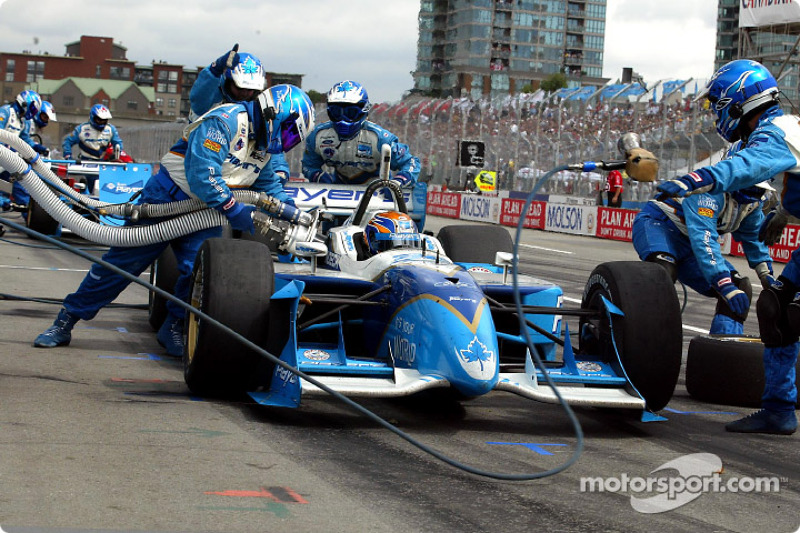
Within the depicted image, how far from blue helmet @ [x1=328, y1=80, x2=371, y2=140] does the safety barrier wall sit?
471 inches

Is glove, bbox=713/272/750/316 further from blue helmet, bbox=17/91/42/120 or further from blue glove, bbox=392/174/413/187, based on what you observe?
blue helmet, bbox=17/91/42/120

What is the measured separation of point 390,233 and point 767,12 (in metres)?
32.7

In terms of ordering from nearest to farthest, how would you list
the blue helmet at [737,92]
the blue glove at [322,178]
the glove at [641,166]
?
the glove at [641,166] → the blue helmet at [737,92] → the blue glove at [322,178]

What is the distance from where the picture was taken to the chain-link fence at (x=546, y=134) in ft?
99.6

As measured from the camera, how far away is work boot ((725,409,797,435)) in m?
6.19

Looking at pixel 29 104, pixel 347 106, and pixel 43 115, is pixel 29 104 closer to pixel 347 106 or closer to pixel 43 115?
pixel 43 115

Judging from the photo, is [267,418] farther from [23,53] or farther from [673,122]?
[23,53]

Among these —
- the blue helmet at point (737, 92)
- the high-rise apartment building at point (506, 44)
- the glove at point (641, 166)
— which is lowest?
the glove at point (641, 166)

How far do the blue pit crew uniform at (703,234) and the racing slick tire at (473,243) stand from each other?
4.44ft

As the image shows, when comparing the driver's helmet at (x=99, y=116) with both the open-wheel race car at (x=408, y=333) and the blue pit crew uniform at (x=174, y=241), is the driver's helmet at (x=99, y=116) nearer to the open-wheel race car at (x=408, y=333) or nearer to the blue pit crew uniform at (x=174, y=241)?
the blue pit crew uniform at (x=174, y=241)

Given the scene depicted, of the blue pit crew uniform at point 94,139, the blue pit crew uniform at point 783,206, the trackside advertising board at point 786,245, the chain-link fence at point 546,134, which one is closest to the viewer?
the blue pit crew uniform at point 783,206

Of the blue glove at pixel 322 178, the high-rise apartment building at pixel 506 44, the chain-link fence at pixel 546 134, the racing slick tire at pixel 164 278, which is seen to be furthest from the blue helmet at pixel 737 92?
the high-rise apartment building at pixel 506 44

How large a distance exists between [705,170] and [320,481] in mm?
2634

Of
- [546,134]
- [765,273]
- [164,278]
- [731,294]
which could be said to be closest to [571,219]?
[546,134]
